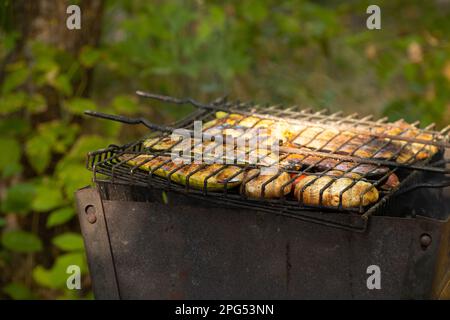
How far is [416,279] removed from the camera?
2.30m

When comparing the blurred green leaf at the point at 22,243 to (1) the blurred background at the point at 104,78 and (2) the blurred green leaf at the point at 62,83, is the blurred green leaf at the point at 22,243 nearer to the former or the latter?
(1) the blurred background at the point at 104,78

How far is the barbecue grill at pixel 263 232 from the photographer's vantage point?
2.32 metres

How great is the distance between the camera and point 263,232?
2482mm

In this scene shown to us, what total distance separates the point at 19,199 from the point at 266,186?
2.20 metres

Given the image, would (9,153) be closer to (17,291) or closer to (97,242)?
(17,291)

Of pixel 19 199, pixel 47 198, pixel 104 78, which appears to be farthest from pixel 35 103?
pixel 104 78

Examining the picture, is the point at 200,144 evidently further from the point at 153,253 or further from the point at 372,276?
the point at 372,276

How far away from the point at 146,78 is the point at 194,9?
66cm

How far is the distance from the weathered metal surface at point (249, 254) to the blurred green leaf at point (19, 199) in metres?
1.51

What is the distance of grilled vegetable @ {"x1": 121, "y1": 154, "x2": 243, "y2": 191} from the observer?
241 cm

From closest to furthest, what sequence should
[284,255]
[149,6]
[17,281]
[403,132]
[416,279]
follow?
[416,279], [284,255], [403,132], [17,281], [149,6]

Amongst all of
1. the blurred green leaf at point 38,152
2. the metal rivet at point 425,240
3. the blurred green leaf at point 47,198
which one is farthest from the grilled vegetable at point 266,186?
the blurred green leaf at point 38,152
